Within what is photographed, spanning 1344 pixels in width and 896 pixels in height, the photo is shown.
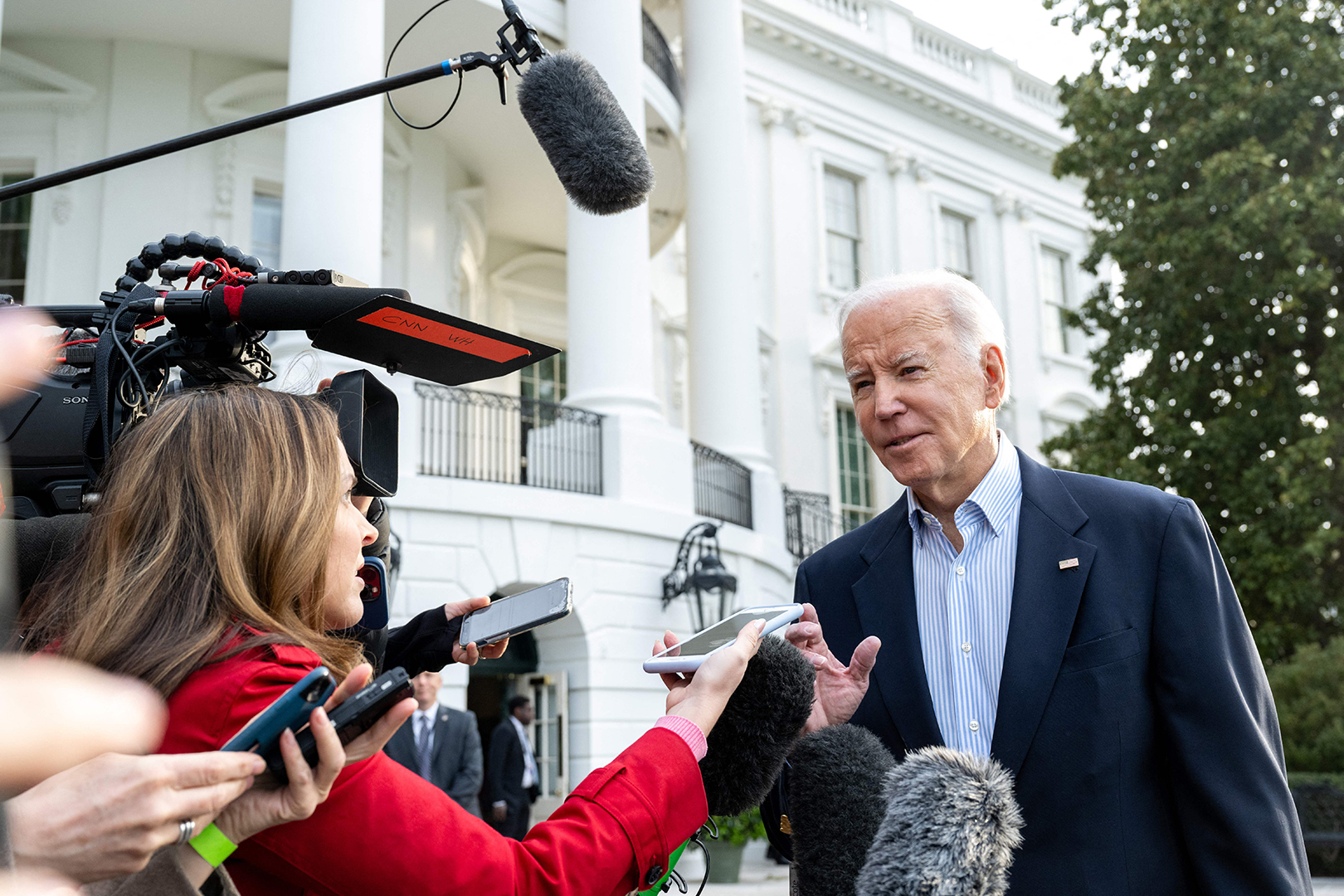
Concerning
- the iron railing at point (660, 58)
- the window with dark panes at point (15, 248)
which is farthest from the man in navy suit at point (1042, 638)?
the iron railing at point (660, 58)

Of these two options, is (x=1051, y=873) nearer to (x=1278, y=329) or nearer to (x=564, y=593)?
(x=564, y=593)

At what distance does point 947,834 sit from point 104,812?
1019mm

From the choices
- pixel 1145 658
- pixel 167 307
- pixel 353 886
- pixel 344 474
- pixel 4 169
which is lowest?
pixel 353 886

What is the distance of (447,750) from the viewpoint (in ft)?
26.6

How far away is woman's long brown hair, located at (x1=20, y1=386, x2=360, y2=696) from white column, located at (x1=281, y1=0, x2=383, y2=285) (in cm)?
867

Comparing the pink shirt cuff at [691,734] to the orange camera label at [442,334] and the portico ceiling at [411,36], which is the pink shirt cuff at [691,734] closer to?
the orange camera label at [442,334]

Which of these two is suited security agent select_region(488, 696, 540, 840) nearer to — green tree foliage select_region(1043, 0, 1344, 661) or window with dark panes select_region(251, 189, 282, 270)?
window with dark panes select_region(251, 189, 282, 270)

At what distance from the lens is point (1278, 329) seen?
12.7 meters

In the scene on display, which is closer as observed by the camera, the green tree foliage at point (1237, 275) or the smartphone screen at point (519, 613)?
the smartphone screen at point (519, 613)

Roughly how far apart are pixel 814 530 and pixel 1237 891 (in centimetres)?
1662

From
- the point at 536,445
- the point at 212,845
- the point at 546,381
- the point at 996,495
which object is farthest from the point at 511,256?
the point at 212,845

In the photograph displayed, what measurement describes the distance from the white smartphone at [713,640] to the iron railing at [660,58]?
13062 millimetres

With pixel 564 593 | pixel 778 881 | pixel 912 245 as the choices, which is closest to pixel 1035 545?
pixel 564 593

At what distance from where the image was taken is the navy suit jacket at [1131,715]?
214cm
